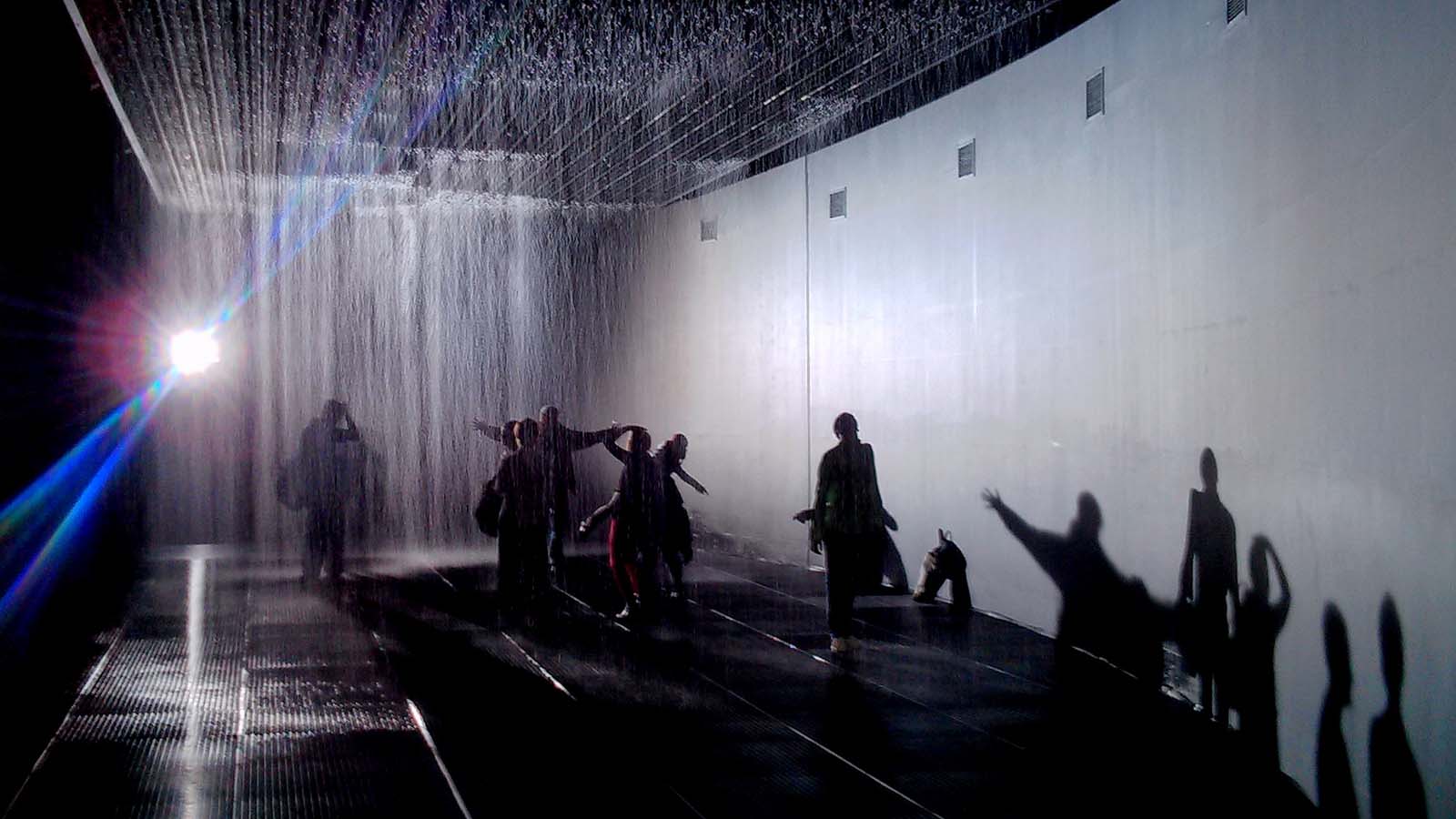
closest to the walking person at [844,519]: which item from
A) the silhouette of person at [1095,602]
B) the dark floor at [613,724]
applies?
the dark floor at [613,724]

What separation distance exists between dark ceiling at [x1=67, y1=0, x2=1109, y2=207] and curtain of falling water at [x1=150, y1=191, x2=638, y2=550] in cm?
379

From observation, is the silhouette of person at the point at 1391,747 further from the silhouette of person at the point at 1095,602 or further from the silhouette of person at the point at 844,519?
the silhouette of person at the point at 844,519

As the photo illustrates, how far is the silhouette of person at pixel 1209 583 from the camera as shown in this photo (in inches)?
303

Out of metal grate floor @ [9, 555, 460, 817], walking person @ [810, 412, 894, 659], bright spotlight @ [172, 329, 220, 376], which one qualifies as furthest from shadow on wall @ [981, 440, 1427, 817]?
bright spotlight @ [172, 329, 220, 376]

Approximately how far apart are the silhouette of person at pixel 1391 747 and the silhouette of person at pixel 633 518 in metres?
6.89

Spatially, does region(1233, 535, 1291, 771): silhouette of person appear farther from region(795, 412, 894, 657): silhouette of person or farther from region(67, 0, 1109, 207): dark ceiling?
region(67, 0, 1109, 207): dark ceiling

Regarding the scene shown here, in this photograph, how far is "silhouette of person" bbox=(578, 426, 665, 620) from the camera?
1169 cm

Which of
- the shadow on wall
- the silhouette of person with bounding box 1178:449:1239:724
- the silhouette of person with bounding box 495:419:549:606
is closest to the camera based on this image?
the shadow on wall

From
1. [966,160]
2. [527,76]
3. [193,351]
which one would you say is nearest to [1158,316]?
[966,160]

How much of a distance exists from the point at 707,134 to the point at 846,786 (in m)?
10.6

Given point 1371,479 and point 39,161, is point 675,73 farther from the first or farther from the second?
point 1371,479

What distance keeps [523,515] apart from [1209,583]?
249 inches

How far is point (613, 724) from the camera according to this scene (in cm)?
764

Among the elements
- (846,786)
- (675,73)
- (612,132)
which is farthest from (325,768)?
(612,132)
